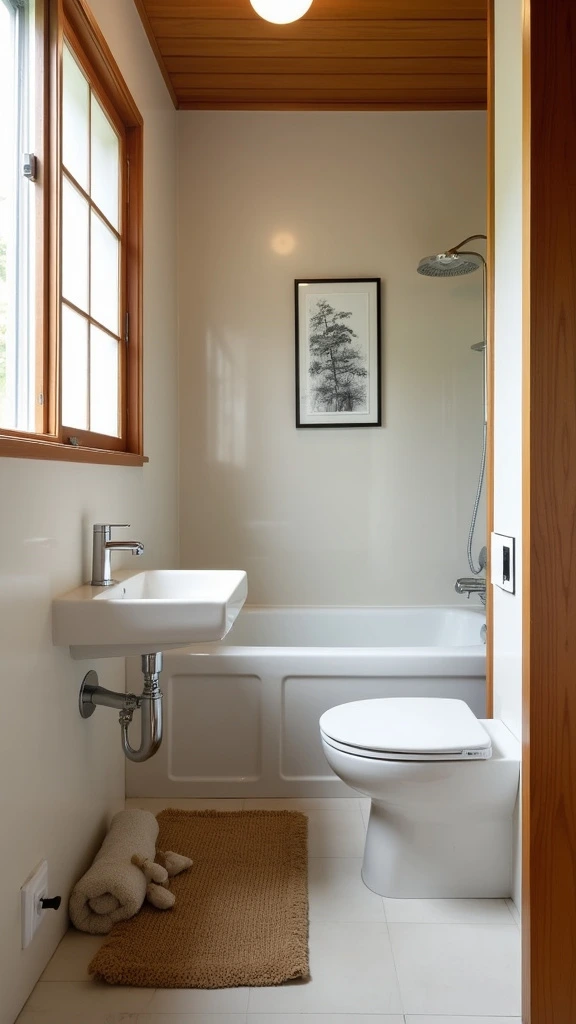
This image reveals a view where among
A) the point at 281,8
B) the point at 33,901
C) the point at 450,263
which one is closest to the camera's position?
the point at 33,901

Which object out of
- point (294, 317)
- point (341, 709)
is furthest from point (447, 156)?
point (341, 709)

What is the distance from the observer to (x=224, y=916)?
1.73 metres

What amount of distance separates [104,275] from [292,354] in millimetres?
1106

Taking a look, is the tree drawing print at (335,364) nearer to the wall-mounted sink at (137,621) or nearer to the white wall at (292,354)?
the white wall at (292,354)

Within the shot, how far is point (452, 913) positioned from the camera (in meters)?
1.77

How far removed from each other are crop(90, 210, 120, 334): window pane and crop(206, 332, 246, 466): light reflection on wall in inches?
33.6

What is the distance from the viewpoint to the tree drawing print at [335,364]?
313cm

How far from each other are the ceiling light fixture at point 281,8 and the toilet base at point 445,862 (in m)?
2.32

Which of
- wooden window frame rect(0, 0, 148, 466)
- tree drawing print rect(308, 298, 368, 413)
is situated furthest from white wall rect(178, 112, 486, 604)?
wooden window frame rect(0, 0, 148, 466)

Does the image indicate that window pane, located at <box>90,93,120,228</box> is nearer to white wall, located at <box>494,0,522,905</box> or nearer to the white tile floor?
white wall, located at <box>494,0,522,905</box>

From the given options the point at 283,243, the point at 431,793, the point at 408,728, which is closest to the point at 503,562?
the point at 408,728

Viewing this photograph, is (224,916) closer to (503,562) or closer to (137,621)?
(137,621)

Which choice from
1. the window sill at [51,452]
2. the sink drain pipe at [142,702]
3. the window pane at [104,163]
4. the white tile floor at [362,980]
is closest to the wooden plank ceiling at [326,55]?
the window pane at [104,163]

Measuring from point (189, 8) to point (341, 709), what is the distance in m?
2.38
